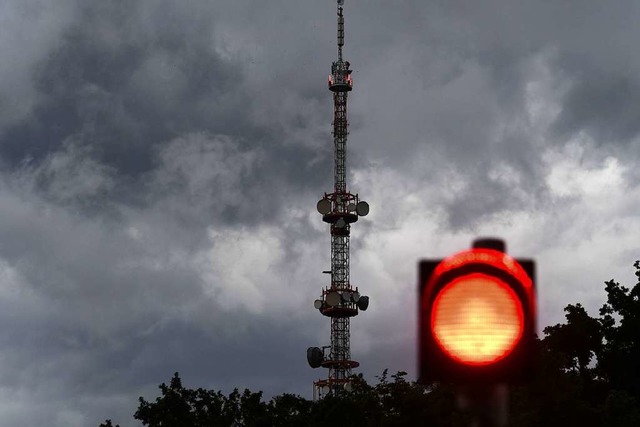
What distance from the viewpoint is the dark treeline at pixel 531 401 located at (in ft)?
173

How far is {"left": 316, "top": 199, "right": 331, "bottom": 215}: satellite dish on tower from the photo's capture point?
9706 centimetres

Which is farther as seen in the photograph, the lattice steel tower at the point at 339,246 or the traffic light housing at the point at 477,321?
the lattice steel tower at the point at 339,246

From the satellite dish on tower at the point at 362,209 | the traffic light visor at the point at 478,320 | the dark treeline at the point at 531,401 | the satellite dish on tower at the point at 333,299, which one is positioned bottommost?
the traffic light visor at the point at 478,320

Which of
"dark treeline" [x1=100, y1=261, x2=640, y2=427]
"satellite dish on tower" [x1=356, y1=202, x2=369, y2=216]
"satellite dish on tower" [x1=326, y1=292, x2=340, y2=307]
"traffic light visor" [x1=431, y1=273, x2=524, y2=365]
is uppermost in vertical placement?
"satellite dish on tower" [x1=356, y1=202, x2=369, y2=216]

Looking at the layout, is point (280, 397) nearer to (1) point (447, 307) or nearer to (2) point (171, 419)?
(2) point (171, 419)

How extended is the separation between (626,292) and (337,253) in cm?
3142

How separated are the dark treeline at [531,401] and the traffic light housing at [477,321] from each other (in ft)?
148

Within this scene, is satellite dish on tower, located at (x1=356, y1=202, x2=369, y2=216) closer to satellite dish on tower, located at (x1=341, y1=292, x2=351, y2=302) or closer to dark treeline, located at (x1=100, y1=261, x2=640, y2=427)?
satellite dish on tower, located at (x1=341, y1=292, x2=351, y2=302)

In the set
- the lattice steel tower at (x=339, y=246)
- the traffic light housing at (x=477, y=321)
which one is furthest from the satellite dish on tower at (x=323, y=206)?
→ the traffic light housing at (x=477, y=321)

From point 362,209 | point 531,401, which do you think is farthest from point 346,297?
point 531,401

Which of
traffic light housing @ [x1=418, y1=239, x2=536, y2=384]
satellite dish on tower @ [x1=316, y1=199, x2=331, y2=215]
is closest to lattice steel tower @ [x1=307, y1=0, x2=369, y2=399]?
satellite dish on tower @ [x1=316, y1=199, x2=331, y2=215]

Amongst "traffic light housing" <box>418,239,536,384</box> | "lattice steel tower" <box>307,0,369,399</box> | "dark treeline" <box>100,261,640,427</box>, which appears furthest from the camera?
"lattice steel tower" <box>307,0,369,399</box>

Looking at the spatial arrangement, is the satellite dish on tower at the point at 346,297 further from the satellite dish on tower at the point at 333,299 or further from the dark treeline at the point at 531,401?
the dark treeline at the point at 531,401

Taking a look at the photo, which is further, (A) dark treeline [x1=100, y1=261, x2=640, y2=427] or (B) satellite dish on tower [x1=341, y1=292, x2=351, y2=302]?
(B) satellite dish on tower [x1=341, y1=292, x2=351, y2=302]
